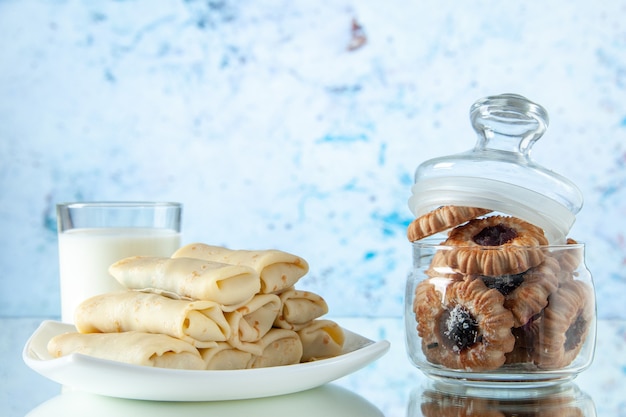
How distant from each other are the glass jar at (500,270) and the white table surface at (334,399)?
5 cm

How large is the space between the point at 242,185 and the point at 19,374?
1.69 meters

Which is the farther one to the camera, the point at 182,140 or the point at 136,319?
the point at 182,140

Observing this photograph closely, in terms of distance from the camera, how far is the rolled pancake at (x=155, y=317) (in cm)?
→ 88

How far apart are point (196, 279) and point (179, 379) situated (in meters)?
0.19

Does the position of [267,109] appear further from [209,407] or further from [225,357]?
[209,407]

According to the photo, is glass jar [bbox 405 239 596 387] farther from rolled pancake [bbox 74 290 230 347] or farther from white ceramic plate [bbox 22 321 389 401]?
rolled pancake [bbox 74 290 230 347]

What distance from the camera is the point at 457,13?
2615mm

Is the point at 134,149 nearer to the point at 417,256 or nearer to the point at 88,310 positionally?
the point at 88,310

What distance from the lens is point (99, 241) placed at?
4.21 feet

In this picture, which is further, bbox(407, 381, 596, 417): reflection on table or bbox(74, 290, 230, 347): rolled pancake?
bbox(74, 290, 230, 347): rolled pancake

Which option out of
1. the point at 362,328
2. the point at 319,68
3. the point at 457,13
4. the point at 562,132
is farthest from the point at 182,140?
the point at 362,328

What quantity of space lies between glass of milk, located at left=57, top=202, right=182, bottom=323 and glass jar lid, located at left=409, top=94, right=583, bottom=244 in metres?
0.54

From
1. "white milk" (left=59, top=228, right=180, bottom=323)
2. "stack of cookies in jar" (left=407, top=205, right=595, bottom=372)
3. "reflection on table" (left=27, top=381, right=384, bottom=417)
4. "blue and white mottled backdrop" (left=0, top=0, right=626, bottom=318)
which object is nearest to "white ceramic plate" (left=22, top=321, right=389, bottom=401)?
"reflection on table" (left=27, top=381, right=384, bottom=417)

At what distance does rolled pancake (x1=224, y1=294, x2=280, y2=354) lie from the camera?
2.97ft
